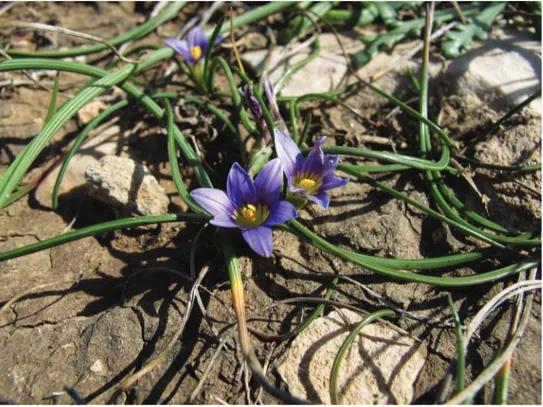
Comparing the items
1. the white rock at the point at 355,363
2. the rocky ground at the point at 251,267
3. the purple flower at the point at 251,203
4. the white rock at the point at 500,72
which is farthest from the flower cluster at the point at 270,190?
the white rock at the point at 500,72

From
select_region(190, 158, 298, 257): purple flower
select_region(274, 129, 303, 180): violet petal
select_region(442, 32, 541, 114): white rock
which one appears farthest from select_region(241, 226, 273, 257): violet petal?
select_region(442, 32, 541, 114): white rock

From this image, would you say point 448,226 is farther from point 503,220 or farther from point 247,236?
point 247,236

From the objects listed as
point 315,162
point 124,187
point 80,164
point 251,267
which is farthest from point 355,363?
point 80,164

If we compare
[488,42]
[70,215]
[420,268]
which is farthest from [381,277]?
[488,42]

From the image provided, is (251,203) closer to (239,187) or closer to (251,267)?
(239,187)

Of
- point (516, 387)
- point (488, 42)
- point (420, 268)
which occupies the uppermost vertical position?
point (488, 42)

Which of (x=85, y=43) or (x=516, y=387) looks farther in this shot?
(x=85, y=43)

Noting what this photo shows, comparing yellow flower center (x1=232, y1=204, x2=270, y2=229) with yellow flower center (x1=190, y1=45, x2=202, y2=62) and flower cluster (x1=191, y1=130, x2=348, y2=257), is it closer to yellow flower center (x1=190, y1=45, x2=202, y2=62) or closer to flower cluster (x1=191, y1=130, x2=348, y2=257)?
flower cluster (x1=191, y1=130, x2=348, y2=257)

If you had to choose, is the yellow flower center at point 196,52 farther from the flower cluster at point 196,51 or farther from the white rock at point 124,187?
the white rock at point 124,187
